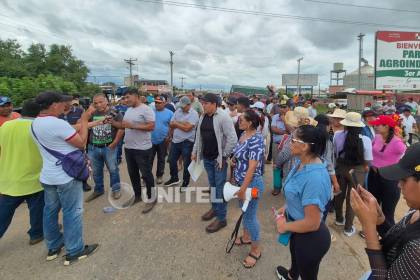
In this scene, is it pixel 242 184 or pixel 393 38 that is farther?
pixel 393 38

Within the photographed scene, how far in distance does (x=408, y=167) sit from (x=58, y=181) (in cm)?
280

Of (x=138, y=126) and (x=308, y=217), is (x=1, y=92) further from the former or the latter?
(x=308, y=217)

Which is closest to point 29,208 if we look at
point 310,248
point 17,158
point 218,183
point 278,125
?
point 17,158

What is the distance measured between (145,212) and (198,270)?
60.5 inches

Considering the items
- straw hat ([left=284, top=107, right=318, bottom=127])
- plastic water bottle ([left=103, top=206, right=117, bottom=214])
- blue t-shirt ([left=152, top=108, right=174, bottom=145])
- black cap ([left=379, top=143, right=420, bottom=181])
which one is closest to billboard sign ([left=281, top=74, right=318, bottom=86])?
blue t-shirt ([left=152, top=108, right=174, bottom=145])

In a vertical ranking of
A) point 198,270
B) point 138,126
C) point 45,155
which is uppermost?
point 138,126

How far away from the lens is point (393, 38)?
1265 cm

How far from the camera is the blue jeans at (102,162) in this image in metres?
4.24

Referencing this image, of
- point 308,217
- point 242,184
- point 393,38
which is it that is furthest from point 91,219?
point 393,38

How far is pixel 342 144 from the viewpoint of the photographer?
3223 mm

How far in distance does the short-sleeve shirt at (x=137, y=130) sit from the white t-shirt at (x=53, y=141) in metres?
1.32

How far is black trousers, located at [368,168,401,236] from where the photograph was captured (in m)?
3.05

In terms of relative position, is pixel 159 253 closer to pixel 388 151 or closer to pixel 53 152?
pixel 53 152

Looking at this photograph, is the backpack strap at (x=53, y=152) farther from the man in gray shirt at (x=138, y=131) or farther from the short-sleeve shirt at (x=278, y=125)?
the short-sleeve shirt at (x=278, y=125)
